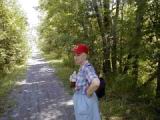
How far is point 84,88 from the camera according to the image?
5.19 meters

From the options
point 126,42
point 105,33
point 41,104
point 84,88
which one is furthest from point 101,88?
point 105,33

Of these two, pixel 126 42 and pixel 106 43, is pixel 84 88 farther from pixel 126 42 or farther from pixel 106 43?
pixel 106 43

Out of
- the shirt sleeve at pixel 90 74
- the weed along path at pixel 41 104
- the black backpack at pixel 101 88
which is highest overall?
the shirt sleeve at pixel 90 74

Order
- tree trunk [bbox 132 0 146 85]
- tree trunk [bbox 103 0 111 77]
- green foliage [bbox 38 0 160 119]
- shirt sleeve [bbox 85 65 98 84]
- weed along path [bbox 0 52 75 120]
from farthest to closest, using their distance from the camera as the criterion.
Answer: tree trunk [bbox 103 0 111 77]
tree trunk [bbox 132 0 146 85]
green foliage [bbox 38 0 160 119]
weed along path [bbox 0 52 75 120]
shirt sleeve [bbox 85 65 98 84]

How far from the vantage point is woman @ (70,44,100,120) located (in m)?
5.05

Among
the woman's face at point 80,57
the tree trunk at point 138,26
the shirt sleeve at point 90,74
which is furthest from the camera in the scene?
the tree trunk at point 138,26

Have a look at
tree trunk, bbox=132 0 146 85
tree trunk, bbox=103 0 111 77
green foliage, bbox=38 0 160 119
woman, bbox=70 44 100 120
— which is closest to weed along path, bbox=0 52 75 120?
green foliage, bbox=38 0 160 119

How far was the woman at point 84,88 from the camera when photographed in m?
5.05

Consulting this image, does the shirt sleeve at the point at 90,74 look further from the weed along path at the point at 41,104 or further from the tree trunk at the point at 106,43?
the tree trunk at the point at 106,43

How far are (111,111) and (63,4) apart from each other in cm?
963

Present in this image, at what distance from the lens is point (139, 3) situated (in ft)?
35.4

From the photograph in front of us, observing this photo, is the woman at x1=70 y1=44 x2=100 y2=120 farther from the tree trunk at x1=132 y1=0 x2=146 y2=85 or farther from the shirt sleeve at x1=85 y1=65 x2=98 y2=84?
the tree trunk at x1=132 y1=0 x2=146 y2=85

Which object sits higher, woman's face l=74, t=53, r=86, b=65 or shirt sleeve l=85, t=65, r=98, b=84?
woman's face l=74, t=53, r=86, b=65

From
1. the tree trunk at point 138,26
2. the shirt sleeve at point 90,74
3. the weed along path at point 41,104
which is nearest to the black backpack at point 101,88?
the shirt sleeve at point 90,74
